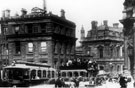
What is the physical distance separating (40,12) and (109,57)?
960 inches

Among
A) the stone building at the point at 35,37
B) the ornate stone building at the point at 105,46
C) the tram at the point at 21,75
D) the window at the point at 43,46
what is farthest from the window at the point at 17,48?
the ornate stone building at the point at 105,46

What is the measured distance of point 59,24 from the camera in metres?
51.6

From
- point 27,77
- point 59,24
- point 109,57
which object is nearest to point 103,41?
point 109,57

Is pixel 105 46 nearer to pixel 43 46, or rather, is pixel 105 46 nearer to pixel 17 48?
pixel 43 46

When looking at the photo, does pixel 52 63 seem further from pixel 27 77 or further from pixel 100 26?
pixel 100 26

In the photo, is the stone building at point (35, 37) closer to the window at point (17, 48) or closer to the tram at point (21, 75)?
the window at point (17, 48)

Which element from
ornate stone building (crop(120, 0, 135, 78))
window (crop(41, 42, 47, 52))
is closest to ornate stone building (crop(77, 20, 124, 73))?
window (crop(41, 42, 47, 52))

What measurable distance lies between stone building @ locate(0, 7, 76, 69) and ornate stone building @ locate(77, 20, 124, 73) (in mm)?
18144

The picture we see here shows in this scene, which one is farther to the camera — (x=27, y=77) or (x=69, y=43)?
(x=69, y=43)

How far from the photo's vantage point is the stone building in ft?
161

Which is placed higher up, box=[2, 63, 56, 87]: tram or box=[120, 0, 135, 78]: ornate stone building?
box=[120, 0, 135, 78]: ornate stone building

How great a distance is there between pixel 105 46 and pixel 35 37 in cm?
2394

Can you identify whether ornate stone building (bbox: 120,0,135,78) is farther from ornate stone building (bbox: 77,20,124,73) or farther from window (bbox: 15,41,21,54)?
ornate stone building (bbox: 77,20,124,73)

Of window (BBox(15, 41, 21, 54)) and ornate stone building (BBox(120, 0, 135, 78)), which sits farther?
window (BBox(15, 41, 21, 54))
